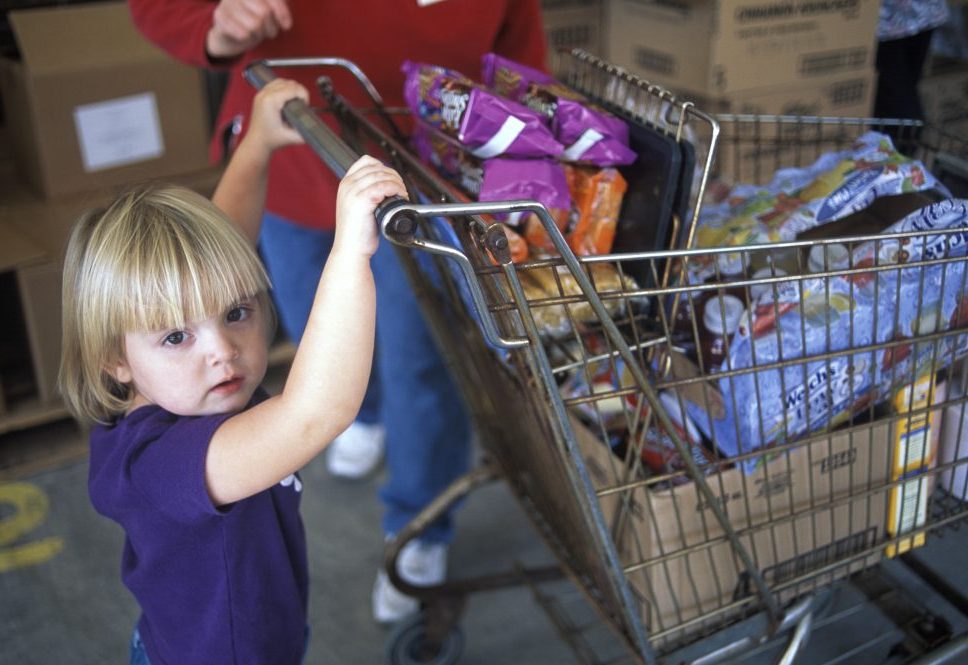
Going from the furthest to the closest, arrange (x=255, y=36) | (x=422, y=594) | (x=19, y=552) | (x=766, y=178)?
1. (x=766, y=178)
2. (x=19, y=552)
3. (x=422, y=594)
4. (x=255, y=36)

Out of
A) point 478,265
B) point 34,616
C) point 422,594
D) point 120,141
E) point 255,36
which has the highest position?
point 255,36

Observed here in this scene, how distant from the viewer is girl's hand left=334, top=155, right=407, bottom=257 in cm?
92

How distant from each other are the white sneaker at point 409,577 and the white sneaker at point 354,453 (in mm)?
432

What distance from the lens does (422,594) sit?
5.86 ft

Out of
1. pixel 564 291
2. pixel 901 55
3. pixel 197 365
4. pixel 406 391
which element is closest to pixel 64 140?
pixel 406 391

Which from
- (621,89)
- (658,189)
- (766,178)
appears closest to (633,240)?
(658,189)

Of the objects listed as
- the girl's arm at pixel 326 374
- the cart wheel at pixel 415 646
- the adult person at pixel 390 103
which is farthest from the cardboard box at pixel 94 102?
the girl's arm at pixel 326 374

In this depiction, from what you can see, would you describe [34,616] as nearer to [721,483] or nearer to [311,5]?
[311,5]

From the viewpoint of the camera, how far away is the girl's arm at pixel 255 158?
1.35 meters

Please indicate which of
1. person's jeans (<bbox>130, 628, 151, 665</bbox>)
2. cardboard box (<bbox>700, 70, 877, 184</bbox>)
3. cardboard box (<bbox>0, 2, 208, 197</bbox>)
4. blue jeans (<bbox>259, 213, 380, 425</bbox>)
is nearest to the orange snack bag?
blue jeans (<bbox>259, 213, 380, 425</bbox>)

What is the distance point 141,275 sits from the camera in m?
1.08

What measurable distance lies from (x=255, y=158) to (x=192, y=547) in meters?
0.57

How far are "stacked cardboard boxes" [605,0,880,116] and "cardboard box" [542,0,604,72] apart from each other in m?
0.29

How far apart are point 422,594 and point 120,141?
4.56ft
